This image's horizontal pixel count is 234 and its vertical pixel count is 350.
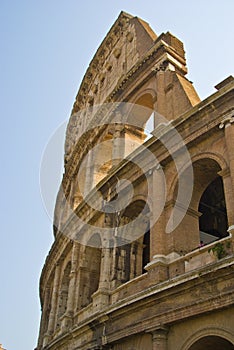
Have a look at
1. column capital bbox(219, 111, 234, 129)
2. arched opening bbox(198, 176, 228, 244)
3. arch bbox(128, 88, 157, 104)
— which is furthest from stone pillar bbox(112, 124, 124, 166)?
column capital bbox(219, 111, 234, 129)

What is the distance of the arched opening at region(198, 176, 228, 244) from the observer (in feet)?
42.4

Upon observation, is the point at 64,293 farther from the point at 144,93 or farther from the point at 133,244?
the point at 144,93

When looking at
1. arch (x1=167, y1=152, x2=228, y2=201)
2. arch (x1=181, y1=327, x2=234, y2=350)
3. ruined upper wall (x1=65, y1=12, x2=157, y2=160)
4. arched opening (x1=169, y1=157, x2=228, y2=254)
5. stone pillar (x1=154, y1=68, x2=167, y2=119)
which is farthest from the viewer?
ruined upper wall (x1=65, y1=12, x2=157, y2=160)

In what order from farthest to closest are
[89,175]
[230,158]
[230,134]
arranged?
[89,175] → [230,134] → [230,158]

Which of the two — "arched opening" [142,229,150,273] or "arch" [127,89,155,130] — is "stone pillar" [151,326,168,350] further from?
"arch" [127,89,155,130]

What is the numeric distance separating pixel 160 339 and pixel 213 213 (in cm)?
524

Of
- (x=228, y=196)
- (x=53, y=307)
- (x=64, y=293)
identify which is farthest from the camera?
(x=53, y=307)

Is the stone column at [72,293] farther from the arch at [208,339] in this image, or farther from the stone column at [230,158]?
the stone column at [230,158]

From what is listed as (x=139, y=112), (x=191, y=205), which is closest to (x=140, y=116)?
(x=139, y=112)

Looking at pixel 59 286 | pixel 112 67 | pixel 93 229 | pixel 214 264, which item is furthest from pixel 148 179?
pixel 112 67

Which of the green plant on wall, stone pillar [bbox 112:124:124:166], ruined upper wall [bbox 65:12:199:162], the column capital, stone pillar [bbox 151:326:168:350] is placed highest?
ruined upper wall [bbox 65:12:199:162]

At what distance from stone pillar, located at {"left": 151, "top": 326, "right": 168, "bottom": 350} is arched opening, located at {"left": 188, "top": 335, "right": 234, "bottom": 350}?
1.85 feet

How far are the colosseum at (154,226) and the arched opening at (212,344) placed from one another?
0.02m

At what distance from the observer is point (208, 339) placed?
332 inches
